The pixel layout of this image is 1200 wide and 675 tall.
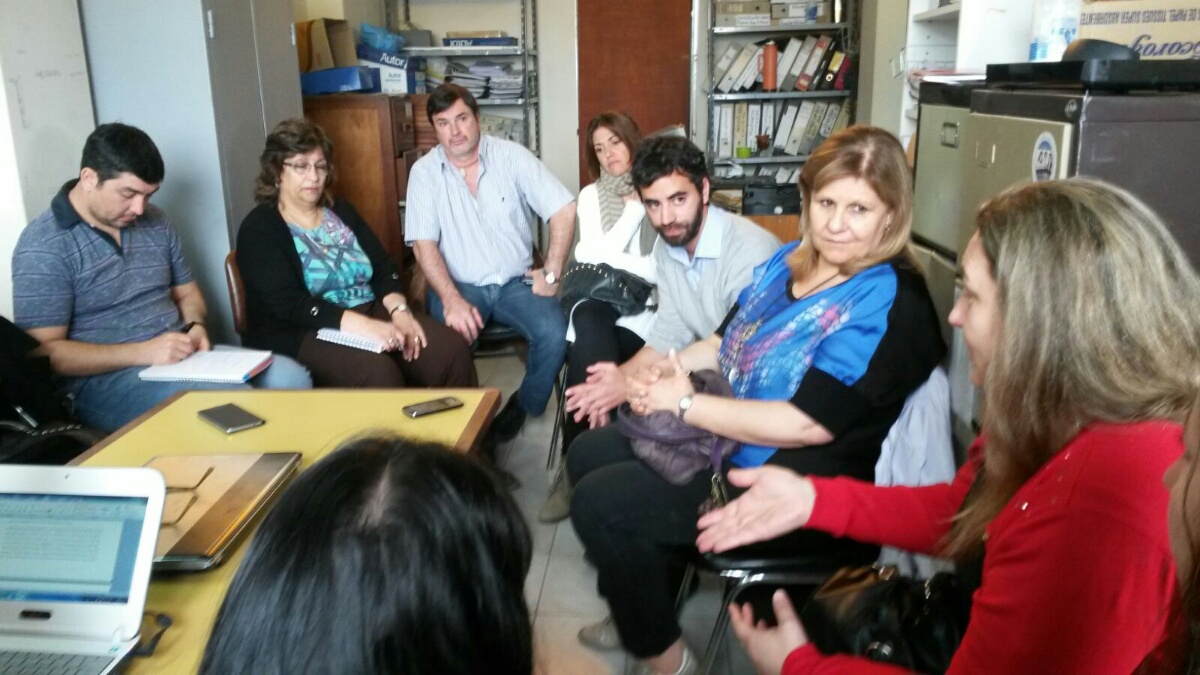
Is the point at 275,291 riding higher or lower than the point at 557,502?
higher

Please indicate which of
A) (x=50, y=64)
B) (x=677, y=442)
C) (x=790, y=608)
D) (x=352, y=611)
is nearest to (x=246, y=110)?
(x=50, y=64)

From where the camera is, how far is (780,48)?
4.98m

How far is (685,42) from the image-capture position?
17.5ft

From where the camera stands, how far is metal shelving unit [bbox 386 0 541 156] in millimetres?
4945

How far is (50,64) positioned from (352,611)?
2582 millimetres

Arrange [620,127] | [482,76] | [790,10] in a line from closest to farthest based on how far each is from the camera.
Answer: [620,127], [790,10], [482,76]

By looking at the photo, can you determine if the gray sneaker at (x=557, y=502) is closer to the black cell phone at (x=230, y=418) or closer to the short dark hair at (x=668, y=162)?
the short dark hair at (x=668, y=162)

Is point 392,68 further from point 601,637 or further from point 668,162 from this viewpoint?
point 601,637

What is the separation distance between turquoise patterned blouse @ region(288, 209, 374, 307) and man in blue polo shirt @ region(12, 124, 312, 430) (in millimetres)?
424

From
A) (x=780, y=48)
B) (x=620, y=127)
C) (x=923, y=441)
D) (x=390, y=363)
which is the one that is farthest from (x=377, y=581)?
(x=780, y=48)

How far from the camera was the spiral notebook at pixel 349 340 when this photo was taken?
2.66m

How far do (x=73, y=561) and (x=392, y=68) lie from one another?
3.89 metres

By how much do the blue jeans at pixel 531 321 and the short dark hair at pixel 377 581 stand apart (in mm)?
2304

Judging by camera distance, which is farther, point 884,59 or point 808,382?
point 884,59
